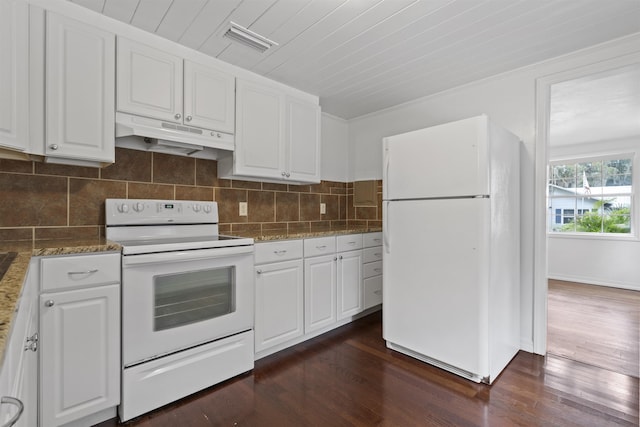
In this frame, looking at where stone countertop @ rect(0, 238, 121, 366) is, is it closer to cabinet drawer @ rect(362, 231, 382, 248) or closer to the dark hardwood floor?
the dark hardwood floor

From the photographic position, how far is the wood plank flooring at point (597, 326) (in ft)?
7.73

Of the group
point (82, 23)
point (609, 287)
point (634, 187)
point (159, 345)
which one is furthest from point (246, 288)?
point (634, 187)

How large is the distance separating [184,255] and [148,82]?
42.8 inches

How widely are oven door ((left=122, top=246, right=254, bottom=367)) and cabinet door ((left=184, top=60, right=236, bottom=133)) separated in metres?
0.91

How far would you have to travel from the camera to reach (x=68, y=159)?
1.81 m

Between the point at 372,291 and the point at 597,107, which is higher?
the point at 597,107

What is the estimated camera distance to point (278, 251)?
2342mm

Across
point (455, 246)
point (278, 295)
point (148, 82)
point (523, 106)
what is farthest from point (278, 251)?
point (523, 106)

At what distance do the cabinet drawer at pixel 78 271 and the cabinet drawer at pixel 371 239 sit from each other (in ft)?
6.62

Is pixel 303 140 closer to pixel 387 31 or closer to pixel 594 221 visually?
pixel 387 31

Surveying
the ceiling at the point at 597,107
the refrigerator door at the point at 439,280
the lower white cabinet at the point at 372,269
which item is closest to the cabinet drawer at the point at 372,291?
the lower white cabinet at the point at 372,269

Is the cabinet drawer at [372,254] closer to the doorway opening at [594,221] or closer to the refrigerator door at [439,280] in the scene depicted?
the refrigerator door at [439,280]

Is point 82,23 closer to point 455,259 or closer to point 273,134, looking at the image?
point 273,134

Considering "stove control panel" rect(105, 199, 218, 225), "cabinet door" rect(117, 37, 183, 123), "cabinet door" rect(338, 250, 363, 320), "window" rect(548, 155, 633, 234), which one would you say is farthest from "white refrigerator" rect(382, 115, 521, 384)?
"window" rect(548, 155, 633, 234)
